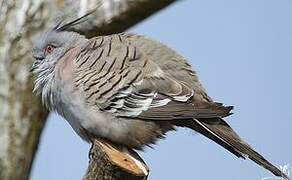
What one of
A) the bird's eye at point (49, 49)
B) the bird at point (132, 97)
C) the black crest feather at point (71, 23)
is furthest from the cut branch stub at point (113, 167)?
the black crest feather at point (71, 23)

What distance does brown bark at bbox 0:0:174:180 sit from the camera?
5.25 metres

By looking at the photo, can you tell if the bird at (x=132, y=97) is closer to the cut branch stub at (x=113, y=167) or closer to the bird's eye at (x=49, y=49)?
the bird's eye at (x=49, y=49)

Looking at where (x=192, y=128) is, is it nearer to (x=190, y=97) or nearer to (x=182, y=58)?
(x=190, y=97)

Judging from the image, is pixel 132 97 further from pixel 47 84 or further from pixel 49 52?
pixel 49 52

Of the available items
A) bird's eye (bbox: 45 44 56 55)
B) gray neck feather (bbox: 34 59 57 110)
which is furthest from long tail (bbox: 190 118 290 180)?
bird's eye (bbox: 45 44 56 55)

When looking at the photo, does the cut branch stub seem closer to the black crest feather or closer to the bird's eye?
the bird's eye

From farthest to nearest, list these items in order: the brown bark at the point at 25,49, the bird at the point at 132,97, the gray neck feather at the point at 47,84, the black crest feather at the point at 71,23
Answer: the brown bark at the point at 25,49 → the black crest feather at the point at 71,23 → the gray neck feather at the point at 47,84 → the bird at the point at 132,97

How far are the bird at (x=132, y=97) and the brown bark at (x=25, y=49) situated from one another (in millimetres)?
858

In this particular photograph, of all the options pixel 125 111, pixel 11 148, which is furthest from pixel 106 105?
pixel 11 148

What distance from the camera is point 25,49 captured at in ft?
17.5

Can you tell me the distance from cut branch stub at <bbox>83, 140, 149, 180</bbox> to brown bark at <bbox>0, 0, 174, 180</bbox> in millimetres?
1560

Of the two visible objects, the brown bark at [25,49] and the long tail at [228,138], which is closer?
Result: the long tail at [228,138]

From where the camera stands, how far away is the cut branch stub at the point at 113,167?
3.58 metres

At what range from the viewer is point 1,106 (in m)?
5.27
